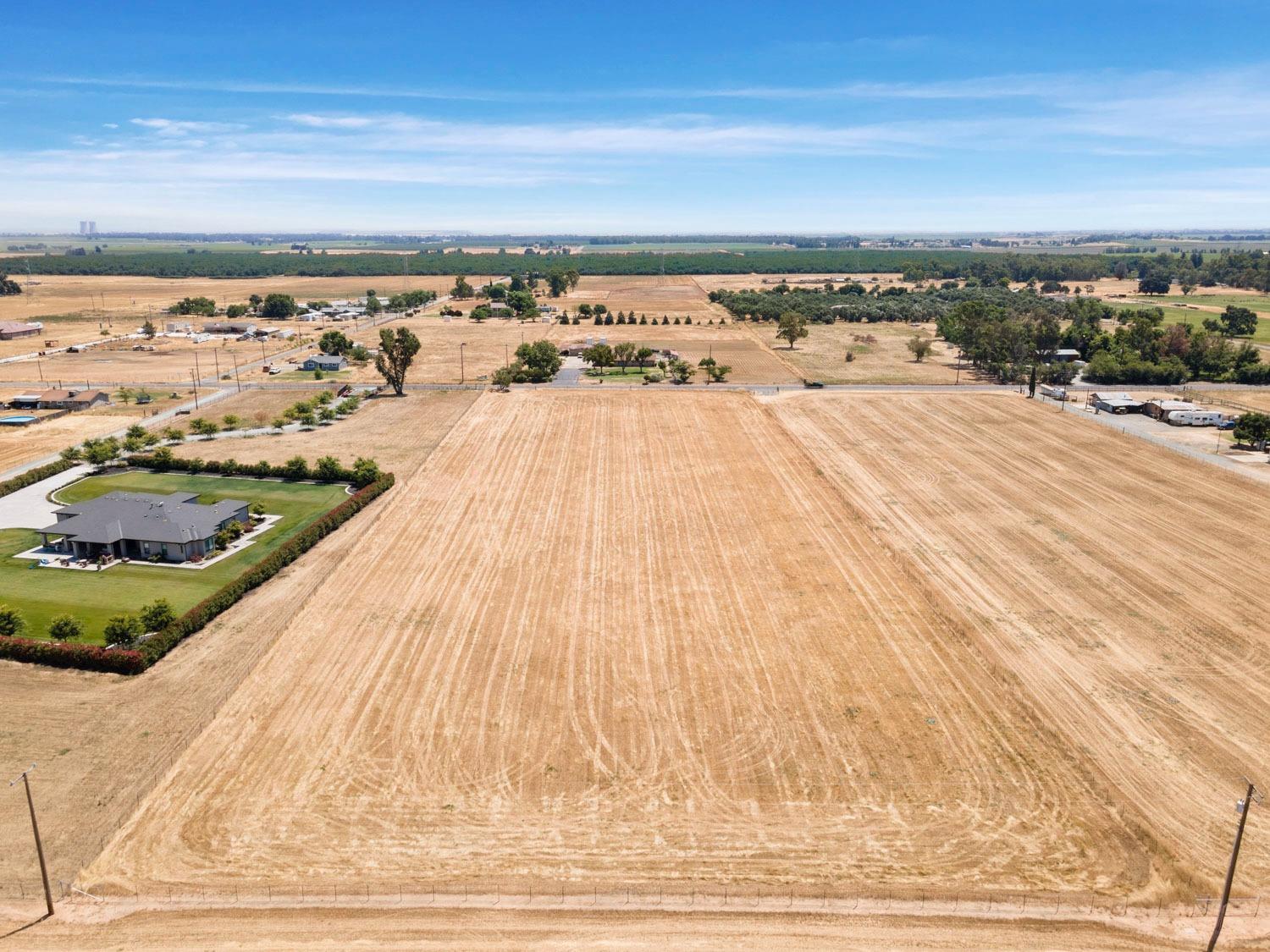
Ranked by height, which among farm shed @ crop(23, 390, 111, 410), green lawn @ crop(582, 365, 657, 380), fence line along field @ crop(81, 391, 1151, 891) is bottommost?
fence line along field @ crop(81, 391, 1151, 891)

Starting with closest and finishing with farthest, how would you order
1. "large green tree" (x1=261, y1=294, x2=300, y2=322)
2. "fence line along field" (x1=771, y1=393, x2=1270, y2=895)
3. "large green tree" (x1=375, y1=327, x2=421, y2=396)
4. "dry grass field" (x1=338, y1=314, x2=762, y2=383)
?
"fence line along field" (x1=771, y1=393, x2=1270, y2=895) < "large green tree" (x1=375, y1=327, x2=421, y2=396) < "dry grass field" (x1=338, y1=314, x2=762, y2=383) < "large green tree" (x1=261, y1=294, x2=300, y2=322)

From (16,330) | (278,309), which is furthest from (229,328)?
(16,330)

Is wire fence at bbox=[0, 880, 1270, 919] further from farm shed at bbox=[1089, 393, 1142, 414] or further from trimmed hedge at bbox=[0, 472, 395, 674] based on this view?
farm shed at bbox=[1089, 393, 1142, 414]

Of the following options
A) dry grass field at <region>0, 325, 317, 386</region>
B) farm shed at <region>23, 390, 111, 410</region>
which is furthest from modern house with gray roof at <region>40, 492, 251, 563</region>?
dry grass field at <region>0, 325, 317, 386</region>

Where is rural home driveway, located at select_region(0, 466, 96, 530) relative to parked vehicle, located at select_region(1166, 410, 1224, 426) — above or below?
below

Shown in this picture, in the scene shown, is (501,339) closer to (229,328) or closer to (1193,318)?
(229,328)

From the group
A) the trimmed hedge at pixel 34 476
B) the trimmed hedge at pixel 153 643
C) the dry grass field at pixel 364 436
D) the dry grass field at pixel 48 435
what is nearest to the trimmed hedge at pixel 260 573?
the trimmed hedge at pixel 153 643
